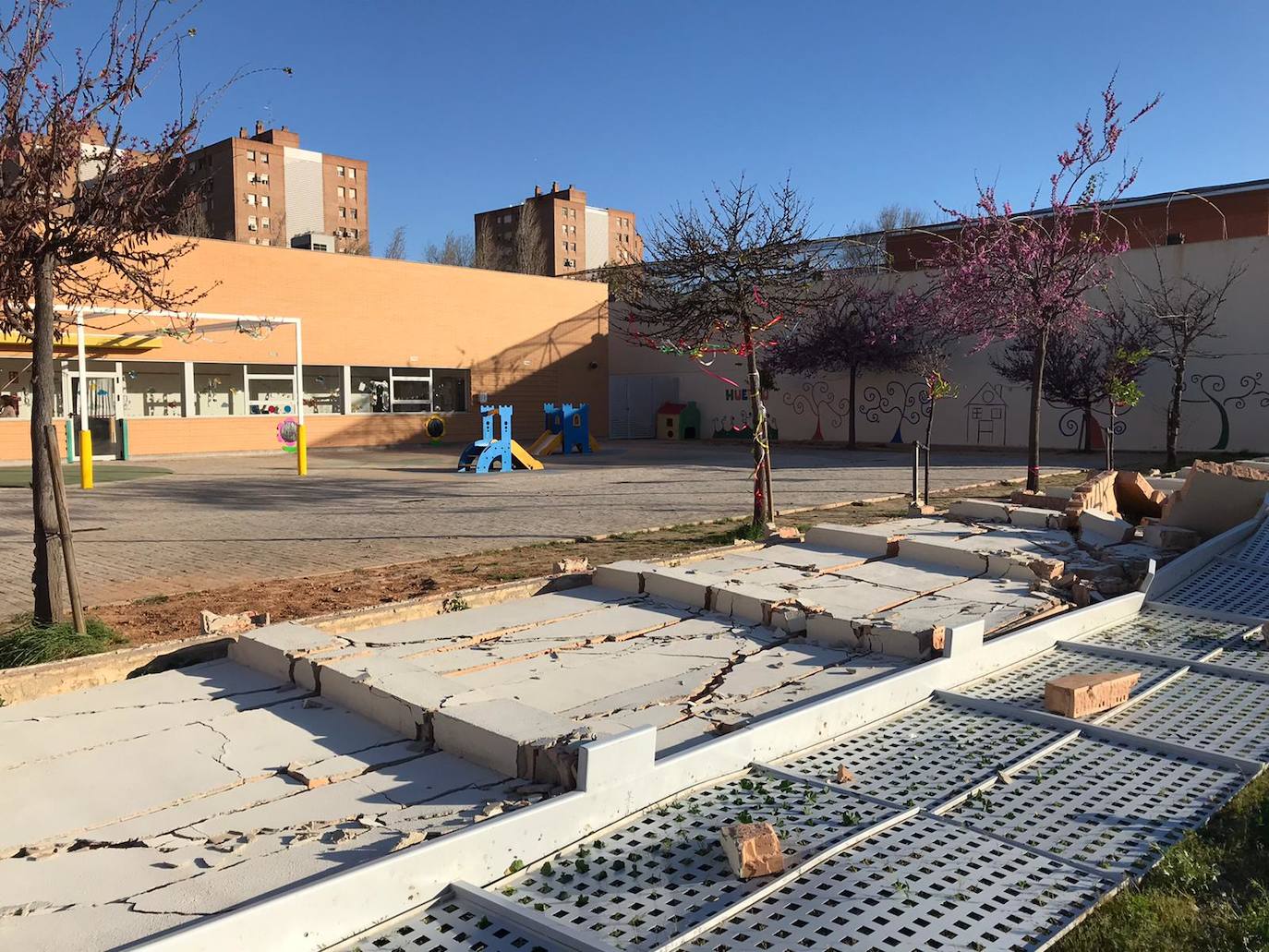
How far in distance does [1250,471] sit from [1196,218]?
77.2 ft

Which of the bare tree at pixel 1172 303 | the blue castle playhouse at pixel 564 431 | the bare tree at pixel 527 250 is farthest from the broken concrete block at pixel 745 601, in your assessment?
the bare tree at pixel 527 250

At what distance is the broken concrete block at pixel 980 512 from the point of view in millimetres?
11211

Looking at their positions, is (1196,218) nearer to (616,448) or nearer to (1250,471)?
(616,448)

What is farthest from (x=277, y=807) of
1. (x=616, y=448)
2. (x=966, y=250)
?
(x=616, y=448)

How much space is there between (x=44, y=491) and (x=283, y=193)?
9007 centimetres

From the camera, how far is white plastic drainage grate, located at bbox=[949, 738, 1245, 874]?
3.42 m

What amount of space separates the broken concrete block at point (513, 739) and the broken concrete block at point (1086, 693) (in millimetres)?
2385

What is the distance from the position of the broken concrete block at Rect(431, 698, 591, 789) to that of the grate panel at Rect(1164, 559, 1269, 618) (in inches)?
213

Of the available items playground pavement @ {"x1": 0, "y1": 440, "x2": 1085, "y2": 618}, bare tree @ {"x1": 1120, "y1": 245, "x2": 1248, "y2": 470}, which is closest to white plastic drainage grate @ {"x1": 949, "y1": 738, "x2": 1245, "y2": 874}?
playground pavement @ {"x1": 0, "y1": 440, "x2": 1085, "y2": 618}

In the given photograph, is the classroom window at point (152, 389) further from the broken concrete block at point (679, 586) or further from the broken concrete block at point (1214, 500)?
the broken concrete block at point (1214, 500)

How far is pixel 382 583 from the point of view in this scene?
825cm

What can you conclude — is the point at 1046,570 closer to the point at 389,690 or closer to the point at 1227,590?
the point at 1227,590

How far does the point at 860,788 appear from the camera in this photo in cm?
389

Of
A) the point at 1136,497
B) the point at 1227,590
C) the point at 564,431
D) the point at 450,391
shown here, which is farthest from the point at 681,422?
the point at 1227,590
